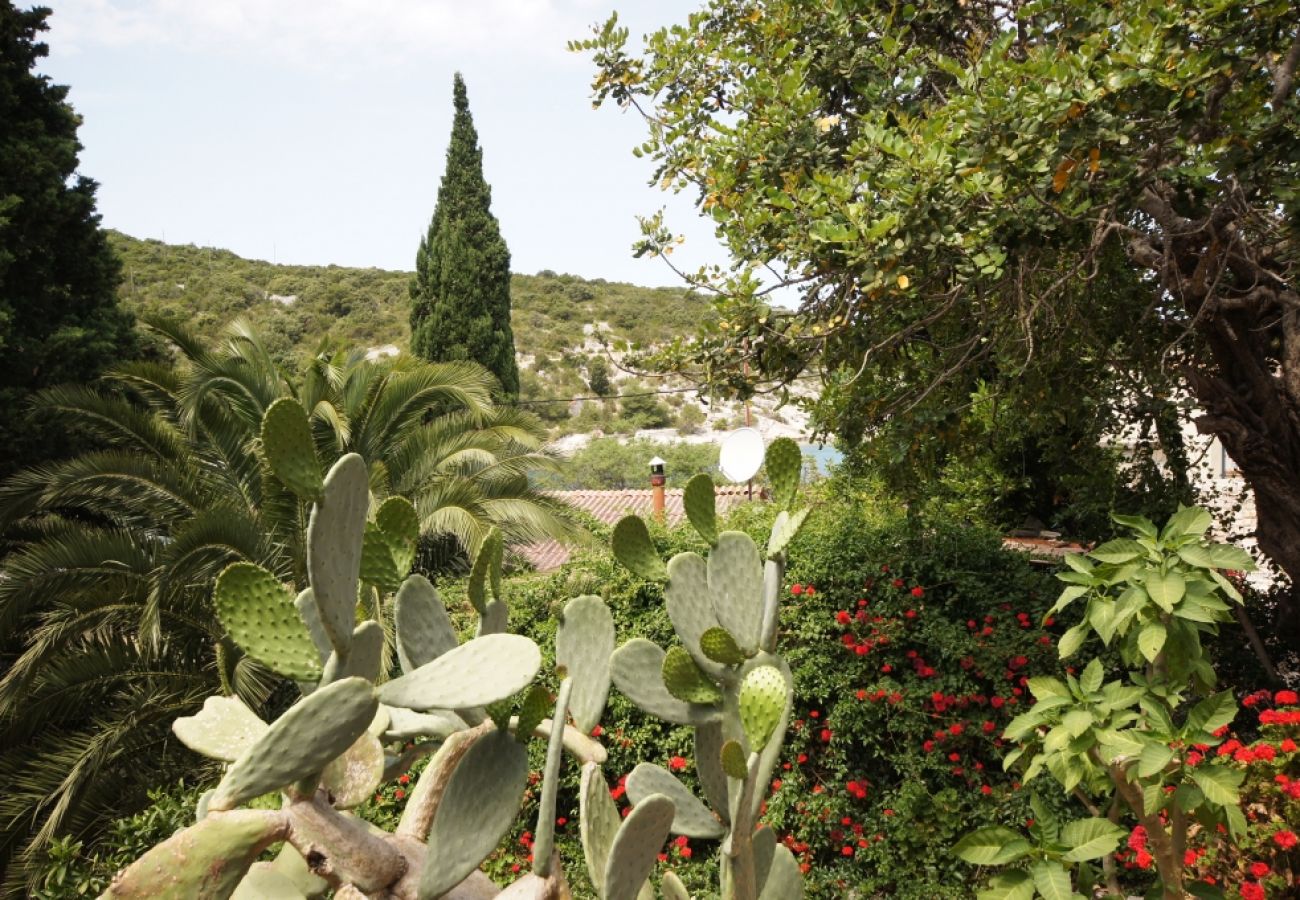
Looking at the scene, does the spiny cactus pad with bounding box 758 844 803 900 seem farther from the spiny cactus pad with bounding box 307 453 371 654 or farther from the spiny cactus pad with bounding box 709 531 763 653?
the spiny cactus pad with bounding box 307 453 371 654

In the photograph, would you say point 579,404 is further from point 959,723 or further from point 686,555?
point 686,555

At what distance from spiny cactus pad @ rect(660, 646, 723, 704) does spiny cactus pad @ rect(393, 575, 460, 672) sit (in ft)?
1.52

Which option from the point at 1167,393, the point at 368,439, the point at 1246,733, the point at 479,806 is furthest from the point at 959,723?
the point at 368,439

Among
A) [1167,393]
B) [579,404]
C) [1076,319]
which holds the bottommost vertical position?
[579,404]

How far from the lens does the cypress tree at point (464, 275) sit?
15.7 meters

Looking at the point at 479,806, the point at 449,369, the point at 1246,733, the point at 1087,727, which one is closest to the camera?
the point at 479,806

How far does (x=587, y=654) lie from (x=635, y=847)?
445mm

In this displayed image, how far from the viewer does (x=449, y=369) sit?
8.23 meters

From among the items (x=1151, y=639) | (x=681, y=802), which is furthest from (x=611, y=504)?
(x=681, y=802)

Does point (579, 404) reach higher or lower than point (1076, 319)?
lower

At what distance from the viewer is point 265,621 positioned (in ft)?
4.68

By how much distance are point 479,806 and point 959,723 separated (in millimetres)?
→ 3899

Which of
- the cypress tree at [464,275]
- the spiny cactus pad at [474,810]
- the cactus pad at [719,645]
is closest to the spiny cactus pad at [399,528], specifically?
the spiny cactus pad at [474,810]

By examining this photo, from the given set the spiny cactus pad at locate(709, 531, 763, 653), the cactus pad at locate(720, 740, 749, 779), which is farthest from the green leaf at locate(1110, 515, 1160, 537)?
the cactus pad at locate(720, 740, 749, 779)
